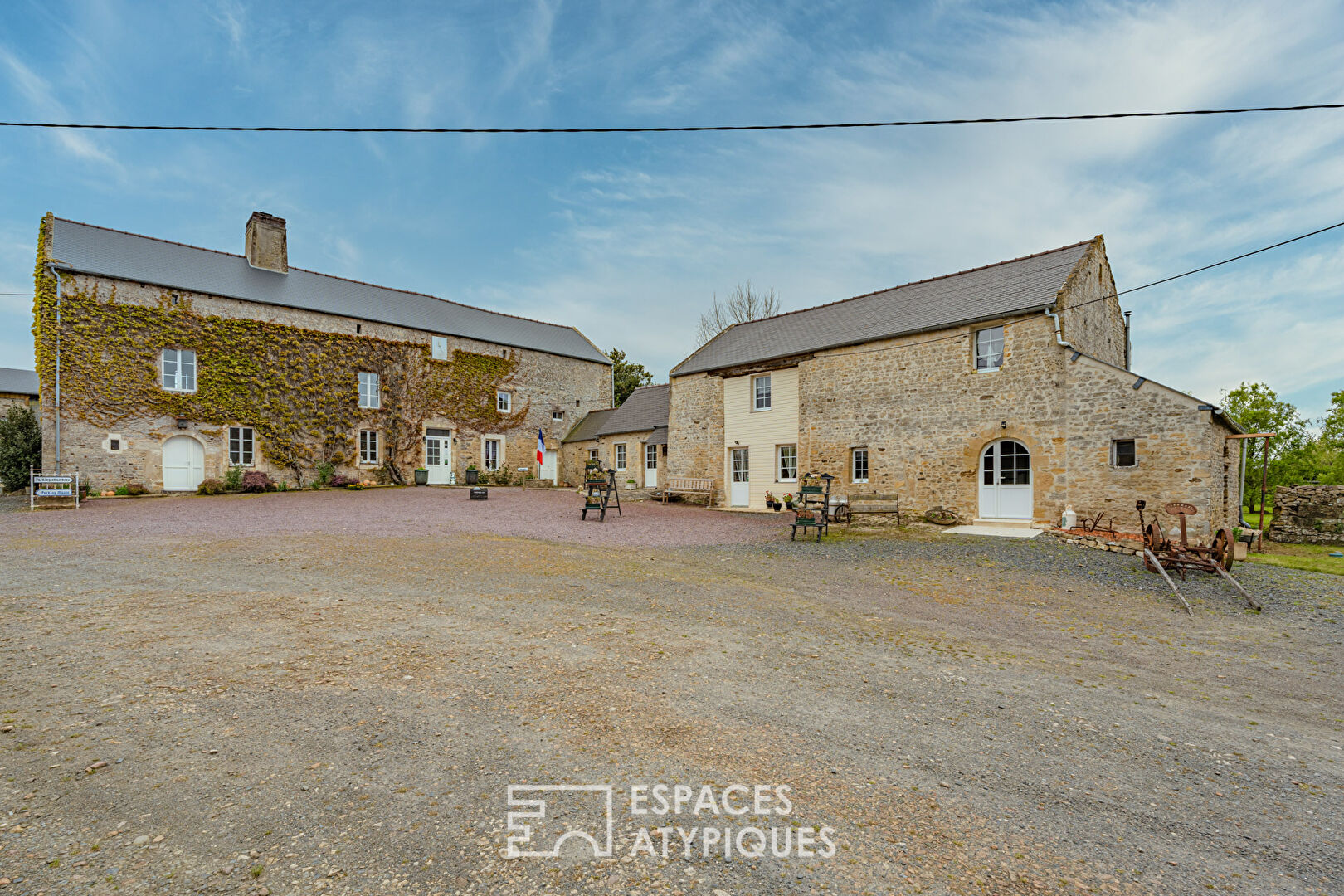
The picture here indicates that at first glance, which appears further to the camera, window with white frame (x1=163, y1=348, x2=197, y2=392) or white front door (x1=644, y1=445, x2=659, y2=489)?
white front door (x1=644, y1=445, x2=659, y2=489)

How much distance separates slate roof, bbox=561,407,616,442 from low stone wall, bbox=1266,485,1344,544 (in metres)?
26.2

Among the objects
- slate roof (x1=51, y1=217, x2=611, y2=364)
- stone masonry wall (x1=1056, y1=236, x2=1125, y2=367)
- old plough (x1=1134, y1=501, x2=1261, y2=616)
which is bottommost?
old plough (x1=1134, y1=501, x2=1261, y2=616)

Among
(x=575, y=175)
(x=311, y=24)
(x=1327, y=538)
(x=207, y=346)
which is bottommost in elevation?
(x=1327, y=538)

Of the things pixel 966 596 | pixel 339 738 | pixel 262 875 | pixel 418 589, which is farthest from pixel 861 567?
pixel 262 875

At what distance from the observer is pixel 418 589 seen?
7.48 metres

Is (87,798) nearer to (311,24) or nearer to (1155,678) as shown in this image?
(1155,678)

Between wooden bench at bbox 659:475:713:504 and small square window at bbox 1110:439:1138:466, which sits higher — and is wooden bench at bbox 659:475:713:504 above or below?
below

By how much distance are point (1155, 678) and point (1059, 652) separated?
85 centimetres

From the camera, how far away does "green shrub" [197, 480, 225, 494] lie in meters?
21.7

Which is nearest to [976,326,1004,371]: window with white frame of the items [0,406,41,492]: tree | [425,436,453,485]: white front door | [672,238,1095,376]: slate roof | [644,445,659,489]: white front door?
[672,238,1095,376]: slate roof

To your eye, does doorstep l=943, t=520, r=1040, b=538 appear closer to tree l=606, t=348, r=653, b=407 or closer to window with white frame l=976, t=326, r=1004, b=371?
window with white frame l=976, t=326, r=1004, b=371

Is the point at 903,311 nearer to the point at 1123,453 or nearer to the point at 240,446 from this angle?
the point at 1123,453

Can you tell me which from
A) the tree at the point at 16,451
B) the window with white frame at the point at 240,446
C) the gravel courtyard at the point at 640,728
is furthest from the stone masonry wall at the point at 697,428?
the tree at the point at 16,451

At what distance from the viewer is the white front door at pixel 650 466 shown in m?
26.8
